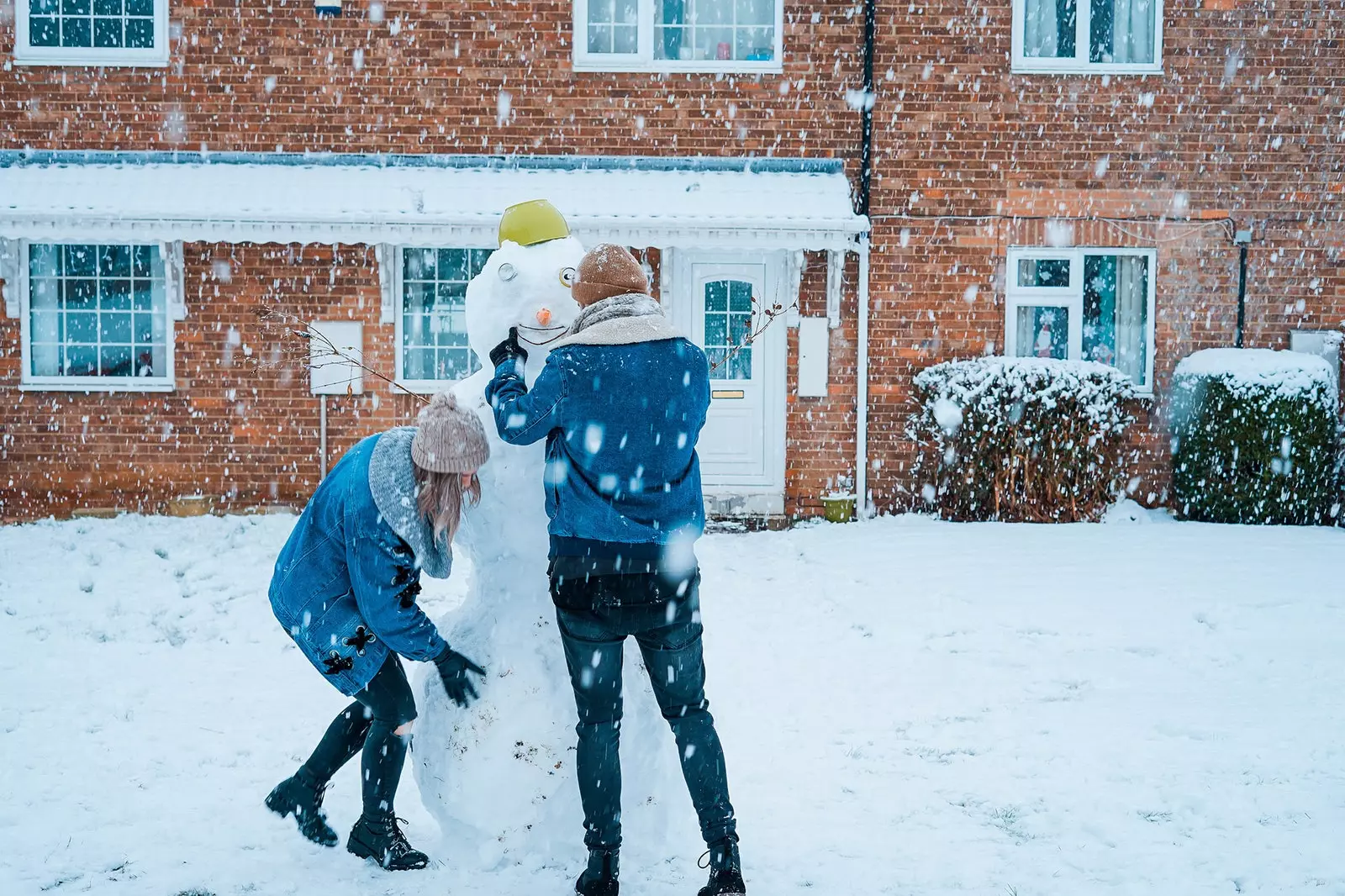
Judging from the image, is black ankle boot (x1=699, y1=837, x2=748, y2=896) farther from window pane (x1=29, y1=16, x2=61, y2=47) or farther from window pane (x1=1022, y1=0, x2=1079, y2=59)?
window pane (x1=29, y1=16, x2=61, y2=47)

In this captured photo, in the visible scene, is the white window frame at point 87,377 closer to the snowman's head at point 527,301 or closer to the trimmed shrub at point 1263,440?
the snowman's head at point 527,301

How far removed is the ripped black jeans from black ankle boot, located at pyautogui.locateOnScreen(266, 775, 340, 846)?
0.03 metres

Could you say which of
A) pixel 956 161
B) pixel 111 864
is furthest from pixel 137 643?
pixel 956 161

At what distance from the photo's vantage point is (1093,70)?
9836 millimetres

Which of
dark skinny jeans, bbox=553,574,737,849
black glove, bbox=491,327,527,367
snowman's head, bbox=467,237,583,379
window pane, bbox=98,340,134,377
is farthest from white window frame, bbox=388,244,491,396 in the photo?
dark skinny jeans, bbox=553,574,737,849

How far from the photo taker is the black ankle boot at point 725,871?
300cm

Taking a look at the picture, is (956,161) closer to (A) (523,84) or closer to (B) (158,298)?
(A) (523,84)

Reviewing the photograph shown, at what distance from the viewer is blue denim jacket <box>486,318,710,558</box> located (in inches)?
117

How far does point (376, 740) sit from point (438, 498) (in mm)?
790

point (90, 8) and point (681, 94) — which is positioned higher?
point (90, 8)

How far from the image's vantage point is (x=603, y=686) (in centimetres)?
303

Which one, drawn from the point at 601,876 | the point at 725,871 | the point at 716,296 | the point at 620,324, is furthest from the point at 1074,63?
the point at 601,876

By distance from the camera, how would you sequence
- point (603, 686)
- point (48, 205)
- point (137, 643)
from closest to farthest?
point (603, 686)
point (137, 643)
point (48, 205)

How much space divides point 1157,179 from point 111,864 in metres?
9.79
